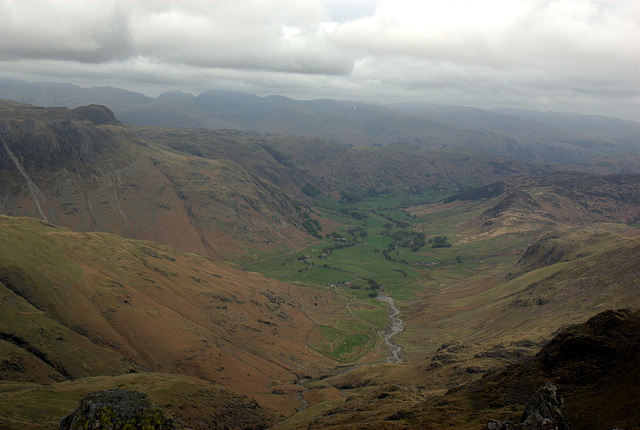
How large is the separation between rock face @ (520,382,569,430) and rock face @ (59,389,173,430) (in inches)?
1503

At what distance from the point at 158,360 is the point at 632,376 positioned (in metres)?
100

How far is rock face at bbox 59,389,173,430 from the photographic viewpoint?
45.0 meters

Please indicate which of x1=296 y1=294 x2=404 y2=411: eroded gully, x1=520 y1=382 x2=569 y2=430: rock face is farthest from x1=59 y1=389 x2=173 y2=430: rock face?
x1=296 y1=294 x2=404 y2=411: eroded gully

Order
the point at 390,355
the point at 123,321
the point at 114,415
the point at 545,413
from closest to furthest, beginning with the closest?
1. the point at 545,413
2. the point at 114,415
3. the point at 123,321
4. the point at 390,355

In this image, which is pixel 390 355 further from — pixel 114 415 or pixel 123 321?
pixel 114 415

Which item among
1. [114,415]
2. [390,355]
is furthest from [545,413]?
[390,355]

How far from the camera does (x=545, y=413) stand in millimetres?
39594

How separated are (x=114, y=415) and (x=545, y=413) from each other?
43.3 meters

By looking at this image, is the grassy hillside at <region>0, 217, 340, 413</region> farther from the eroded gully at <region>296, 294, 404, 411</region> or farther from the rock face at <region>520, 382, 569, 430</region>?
the rock face at <region>520, 382, 569, 430</region>

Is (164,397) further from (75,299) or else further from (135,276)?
(135,276)

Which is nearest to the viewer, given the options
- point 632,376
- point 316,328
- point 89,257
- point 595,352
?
point 632,376

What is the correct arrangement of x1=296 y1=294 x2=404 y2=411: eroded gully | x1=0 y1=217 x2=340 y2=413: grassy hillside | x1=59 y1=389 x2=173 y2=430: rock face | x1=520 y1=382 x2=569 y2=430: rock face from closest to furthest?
1. x1=520 y1=382 x2=569 y2=430: rock face
2. x1=59 y1=389 x2=173 y2=430: rock face
3. x1=0 y1=217 x2=340 y2=413: grassy hillside
4. x1=296 y1=294 x2=404 y2=411: eroded gully

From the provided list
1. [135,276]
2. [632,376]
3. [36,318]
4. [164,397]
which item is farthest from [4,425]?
[135,276]

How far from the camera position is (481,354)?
123125mm
